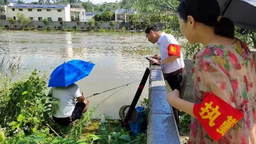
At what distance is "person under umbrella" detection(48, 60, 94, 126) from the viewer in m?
3.59

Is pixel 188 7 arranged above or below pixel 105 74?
above

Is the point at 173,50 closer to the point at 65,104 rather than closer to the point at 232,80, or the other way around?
the point at 65,104

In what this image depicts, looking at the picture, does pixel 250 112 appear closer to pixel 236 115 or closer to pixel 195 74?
pixel 236 115

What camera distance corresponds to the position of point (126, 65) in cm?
1206

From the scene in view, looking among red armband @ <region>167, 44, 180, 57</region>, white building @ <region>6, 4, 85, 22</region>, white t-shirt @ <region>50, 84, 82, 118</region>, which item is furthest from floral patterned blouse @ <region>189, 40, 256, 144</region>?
white building @ <region>6, 4, 85, 22</region>

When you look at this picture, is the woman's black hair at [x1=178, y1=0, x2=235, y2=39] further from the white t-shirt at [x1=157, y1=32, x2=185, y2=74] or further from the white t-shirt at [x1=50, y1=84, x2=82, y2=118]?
the white t-shirt at [x1=50, y1=84, x2=82, y2=118]

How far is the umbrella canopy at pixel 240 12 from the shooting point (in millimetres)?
1485

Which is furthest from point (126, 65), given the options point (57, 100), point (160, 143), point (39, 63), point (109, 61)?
point (160, 143)

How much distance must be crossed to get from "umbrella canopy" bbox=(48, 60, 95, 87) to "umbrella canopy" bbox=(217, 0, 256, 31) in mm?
2540

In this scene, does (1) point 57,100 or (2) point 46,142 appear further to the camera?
(1) point 57,100

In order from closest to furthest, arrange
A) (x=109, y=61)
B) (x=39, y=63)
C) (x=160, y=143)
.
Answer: (x=160, y=143) < (x=39, y=63) < (x=109, y=61)

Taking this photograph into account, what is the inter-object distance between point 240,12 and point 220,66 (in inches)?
27.1

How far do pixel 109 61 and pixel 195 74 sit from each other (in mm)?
12011

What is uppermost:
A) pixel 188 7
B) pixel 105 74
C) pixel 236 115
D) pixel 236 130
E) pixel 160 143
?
pixel 188 7
